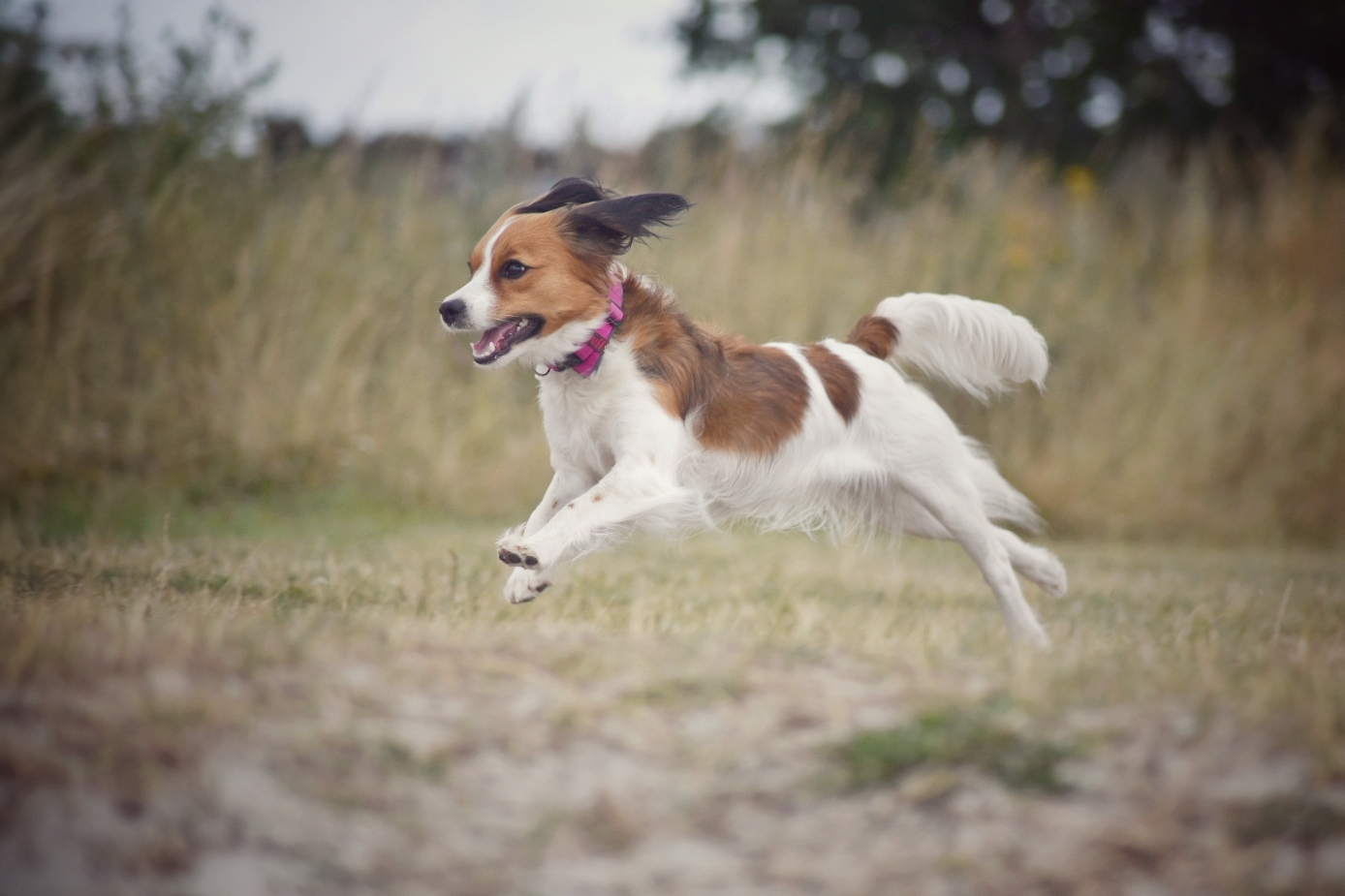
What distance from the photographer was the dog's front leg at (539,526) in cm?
348

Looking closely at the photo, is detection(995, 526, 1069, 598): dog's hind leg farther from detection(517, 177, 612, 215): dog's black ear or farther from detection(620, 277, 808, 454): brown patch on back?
detection(517, 177, 612, 215): dog's black ear

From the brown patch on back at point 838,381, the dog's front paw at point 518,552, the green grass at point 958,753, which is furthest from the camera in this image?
the brown patch on back at point 838,381

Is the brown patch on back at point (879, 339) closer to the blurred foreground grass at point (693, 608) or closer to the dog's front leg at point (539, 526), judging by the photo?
the blurred foreground grass at point (693, 608)

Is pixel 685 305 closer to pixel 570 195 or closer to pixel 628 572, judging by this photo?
pixel 628 572

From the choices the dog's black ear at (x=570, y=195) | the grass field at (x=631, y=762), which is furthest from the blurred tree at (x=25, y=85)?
the grass field at (x=631, y=762)

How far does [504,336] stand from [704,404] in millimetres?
692

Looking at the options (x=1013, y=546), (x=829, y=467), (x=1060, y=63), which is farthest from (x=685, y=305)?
(x=1060, y=63)

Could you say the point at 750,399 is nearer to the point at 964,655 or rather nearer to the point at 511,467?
the point at 964,655

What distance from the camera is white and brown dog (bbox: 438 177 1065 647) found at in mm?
3463

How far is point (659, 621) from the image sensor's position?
3.21 meters

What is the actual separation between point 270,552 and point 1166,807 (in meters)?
3.49

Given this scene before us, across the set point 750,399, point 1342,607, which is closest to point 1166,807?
point 750,399

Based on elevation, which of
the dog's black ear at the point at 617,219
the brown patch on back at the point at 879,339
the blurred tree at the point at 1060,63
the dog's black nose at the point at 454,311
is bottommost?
the dog's black nose at the point at 454,311

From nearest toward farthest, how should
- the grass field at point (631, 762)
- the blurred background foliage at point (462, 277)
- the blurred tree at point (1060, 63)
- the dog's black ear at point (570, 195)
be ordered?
the grass field at point (631, 762)
the dog's black ear at point (570, 195)
the blurred background foliage at point (462, 277)
the blurred tree at point (1060, 63)
